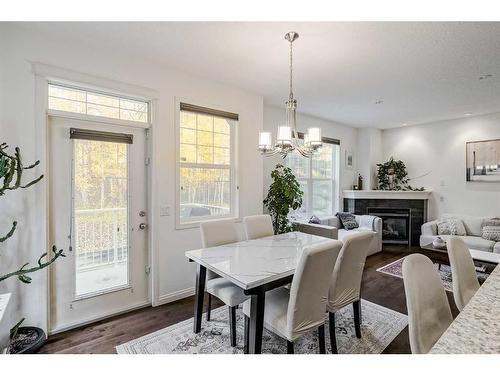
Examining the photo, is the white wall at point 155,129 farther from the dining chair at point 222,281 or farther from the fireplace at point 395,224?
the fireplace at point 395,224

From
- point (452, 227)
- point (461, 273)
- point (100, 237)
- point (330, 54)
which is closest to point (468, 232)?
point (452, 227)

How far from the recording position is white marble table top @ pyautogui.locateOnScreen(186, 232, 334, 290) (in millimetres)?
1737

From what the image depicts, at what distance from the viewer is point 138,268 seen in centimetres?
281

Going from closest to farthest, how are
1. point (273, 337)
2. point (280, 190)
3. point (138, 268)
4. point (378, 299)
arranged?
1. point (273, 337)
2. point (138, 268)
3. point (378, 299)
4. point (280, 190)

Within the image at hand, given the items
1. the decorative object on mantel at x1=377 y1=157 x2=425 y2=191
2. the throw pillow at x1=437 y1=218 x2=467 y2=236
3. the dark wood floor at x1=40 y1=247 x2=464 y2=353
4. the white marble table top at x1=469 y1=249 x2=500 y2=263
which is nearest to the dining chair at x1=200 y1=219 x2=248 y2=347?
the dark wood floor at x1=40 y1=247 x2=464 y2=353

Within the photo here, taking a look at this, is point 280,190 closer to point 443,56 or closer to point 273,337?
point 273,337

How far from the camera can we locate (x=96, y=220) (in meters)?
2.56

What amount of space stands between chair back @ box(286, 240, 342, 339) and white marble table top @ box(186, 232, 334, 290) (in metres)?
0.19

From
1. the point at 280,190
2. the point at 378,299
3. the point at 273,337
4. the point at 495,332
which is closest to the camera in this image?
the point at 495,332

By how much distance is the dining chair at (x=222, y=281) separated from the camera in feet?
6.86

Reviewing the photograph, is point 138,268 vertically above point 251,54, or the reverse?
point 251,54

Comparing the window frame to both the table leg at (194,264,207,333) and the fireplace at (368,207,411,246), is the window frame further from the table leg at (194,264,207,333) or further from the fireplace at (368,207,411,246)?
the fireplace at (368,207,411,246)
